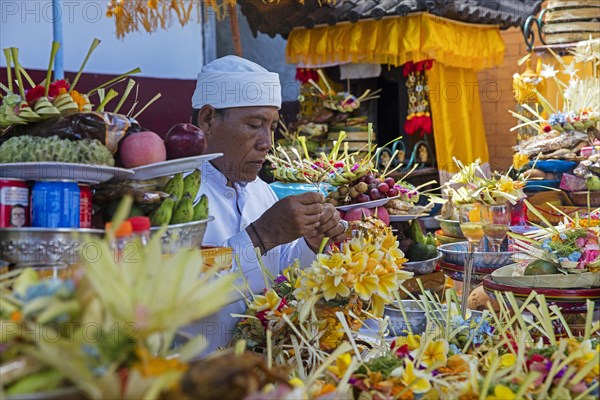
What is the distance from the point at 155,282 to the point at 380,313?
0.92 m

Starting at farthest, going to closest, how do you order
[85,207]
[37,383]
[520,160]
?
[520,160], [85,207], [37,383]

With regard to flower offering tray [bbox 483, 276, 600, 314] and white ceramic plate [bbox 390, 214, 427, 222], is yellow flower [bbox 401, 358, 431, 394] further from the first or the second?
white ceramic plate [bbox 390, 214, 427, 222]

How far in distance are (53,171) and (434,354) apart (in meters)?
0.84

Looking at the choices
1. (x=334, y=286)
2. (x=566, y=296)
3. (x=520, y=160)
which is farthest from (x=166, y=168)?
(x=520, y=160)

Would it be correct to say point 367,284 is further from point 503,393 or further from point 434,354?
point 503,393

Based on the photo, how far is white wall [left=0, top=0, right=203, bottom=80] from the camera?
483 centimetres

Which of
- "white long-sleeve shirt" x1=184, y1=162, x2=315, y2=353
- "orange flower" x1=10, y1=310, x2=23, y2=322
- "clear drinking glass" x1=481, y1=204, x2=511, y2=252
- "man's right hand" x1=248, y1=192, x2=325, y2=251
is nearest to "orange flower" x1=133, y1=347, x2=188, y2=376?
"orange flower" x1=10, y1=310, x2=23, y2=322

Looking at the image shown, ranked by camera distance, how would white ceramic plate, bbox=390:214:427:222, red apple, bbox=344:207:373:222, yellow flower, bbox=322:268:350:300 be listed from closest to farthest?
yellow flower, bbox=322:268:350:300, red apple, bbox=344:207:373:222, white ceramic plate, bbox=390:214:427:222

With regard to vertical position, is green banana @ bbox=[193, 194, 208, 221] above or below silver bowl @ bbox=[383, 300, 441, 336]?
above

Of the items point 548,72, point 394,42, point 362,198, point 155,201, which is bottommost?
point 362,198

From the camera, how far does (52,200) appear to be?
1300mm

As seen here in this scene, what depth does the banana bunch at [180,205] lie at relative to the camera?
1.42m

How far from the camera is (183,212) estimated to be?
1.46m

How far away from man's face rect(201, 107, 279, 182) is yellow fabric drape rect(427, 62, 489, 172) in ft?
15.6
